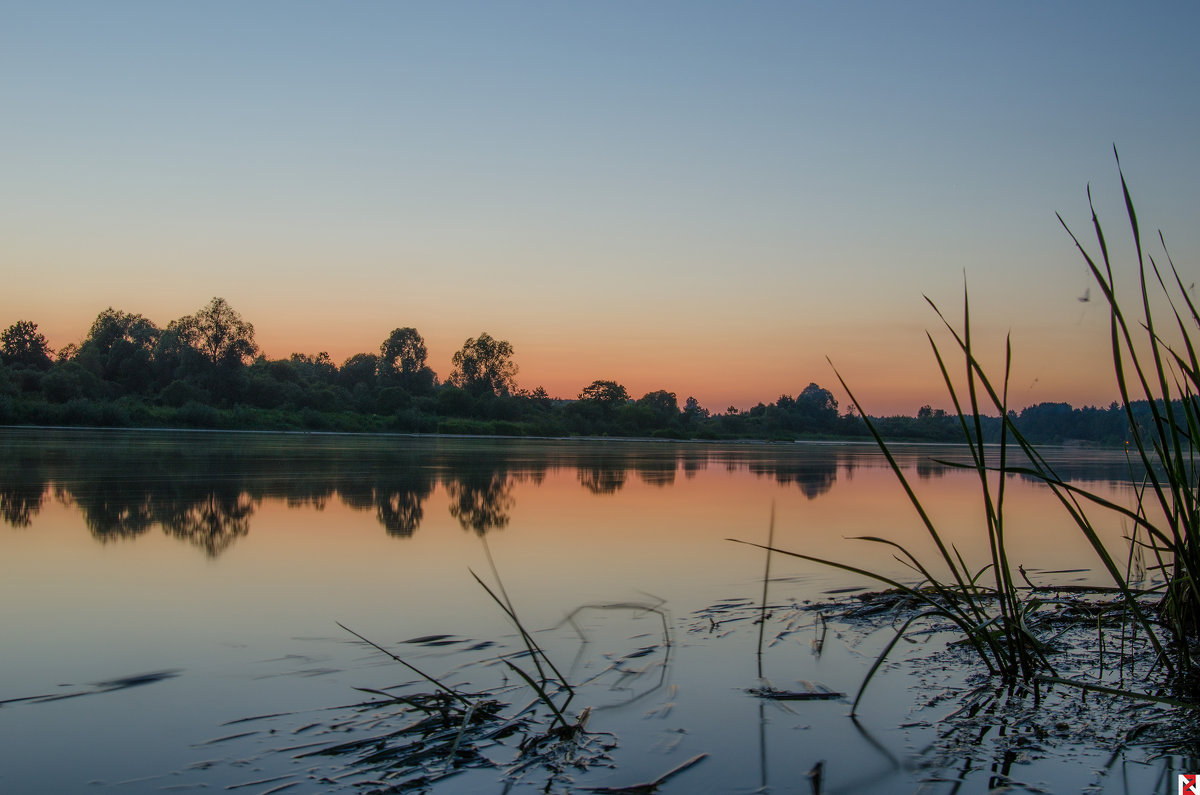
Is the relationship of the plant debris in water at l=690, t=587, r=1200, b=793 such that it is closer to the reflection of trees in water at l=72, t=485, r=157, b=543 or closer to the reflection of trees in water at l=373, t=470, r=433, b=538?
the reflection of trees in water at l=373, t=470, r=433, b=538

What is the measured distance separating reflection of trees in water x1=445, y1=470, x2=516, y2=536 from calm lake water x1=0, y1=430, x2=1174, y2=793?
0.28 feet

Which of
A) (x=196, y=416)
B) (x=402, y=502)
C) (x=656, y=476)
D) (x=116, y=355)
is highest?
(x=116, y=355)

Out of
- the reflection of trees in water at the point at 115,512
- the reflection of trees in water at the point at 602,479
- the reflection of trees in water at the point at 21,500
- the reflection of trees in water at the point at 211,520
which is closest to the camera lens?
the reflection of trees in water at the point at 211,520

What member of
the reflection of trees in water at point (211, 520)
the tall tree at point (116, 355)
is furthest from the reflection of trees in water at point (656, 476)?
the tall tree at point (116, 355)

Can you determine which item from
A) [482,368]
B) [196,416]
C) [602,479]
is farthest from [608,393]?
[602,479]

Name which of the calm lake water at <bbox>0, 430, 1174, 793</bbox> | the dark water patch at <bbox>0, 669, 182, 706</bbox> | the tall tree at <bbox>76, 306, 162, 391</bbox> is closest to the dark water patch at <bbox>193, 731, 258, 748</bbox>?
the calm lake water at <bbox>0, 430, 1174, 793</bbox>

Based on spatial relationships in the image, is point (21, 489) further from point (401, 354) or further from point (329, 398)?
point (401, 354)

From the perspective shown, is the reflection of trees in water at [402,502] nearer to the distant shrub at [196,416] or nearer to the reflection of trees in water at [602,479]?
the reflection of trees in water at [602,479]

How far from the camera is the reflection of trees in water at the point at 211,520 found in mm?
5895

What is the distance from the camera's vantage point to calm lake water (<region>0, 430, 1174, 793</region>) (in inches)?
84.4

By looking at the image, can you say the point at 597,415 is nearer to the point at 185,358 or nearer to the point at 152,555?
the point at 185,358

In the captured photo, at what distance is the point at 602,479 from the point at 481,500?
466 cm

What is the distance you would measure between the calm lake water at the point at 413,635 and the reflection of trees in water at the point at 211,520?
0.15 feet

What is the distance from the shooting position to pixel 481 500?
9352 mm
